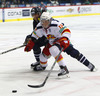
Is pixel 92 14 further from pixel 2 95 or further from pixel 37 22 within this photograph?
pixel 2 95

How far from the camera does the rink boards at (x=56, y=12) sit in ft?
52.9

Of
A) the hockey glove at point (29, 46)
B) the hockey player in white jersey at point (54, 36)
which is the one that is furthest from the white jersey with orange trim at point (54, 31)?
the hockey glove at point (29, 46)

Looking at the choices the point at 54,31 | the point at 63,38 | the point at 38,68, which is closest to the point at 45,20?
the point at 54,31

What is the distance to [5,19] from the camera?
16.1 metres

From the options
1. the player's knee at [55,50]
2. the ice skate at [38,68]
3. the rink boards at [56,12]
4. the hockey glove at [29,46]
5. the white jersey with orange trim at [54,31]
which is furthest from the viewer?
the rink boards at [56,12]

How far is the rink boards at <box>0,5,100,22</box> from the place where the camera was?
634 inches

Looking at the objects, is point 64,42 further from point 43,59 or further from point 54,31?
point 43,59

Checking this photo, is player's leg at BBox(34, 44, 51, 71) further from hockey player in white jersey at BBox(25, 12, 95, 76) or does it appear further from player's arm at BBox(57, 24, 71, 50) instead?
player's arm at BBox(57, 24, 71, 50)

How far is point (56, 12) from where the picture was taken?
754 inches

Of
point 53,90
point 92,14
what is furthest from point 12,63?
point 92,14

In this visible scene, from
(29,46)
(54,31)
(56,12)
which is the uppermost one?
(54,31)

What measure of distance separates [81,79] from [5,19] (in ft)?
41.1

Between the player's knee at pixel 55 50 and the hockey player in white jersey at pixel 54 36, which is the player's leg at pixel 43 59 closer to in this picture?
the hockey player in white jersey at pixel 54 36

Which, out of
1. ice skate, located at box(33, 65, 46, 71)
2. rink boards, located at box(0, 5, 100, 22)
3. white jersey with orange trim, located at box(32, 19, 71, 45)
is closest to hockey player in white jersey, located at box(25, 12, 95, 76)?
white jersey with orange trim, located at box(32, 19, 71, 45)
